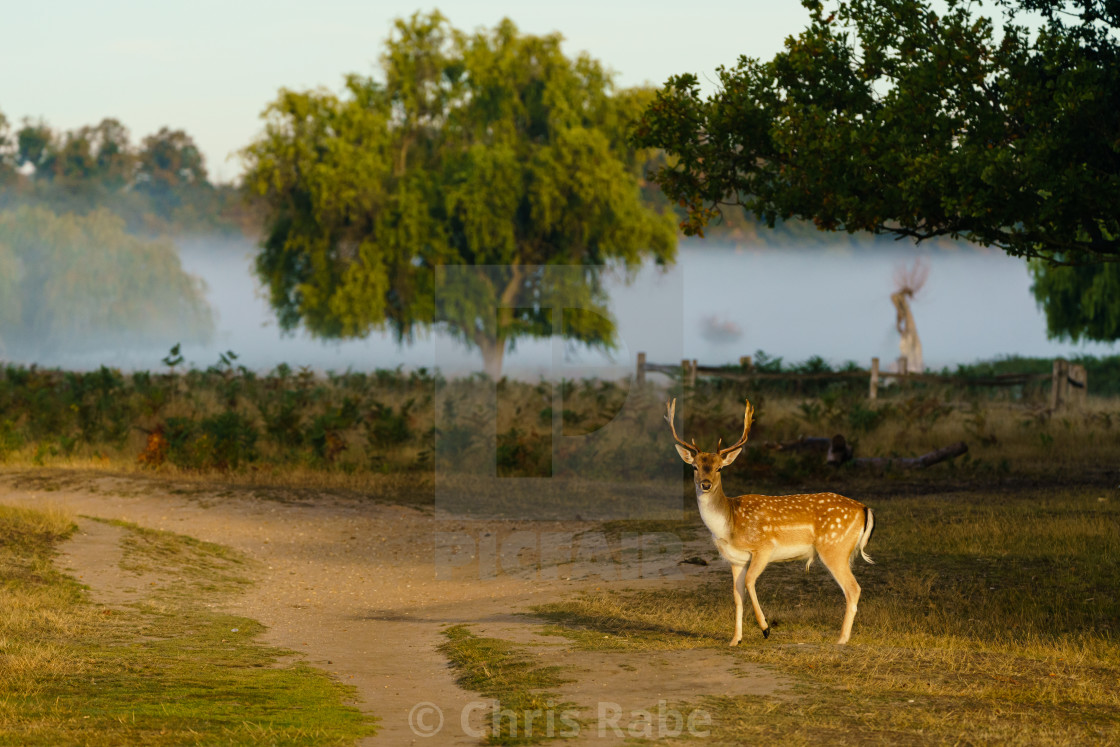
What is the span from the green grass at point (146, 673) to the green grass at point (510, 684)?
88 centimetres

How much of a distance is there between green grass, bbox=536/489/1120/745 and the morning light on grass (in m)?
0.05

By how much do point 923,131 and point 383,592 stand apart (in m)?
9.01

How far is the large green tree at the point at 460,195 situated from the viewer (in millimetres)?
40906

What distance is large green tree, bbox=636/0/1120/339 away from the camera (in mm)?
14469

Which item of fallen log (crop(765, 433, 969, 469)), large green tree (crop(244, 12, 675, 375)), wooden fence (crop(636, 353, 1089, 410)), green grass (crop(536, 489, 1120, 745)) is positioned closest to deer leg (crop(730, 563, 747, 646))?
green grass (crop(536, 489, 1120, 745))

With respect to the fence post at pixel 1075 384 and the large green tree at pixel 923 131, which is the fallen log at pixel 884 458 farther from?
the fence post at pixel 1075 384

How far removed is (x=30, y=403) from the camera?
26453 mm

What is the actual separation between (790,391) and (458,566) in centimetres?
2197

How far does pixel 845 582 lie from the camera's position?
A: 9.43 metres

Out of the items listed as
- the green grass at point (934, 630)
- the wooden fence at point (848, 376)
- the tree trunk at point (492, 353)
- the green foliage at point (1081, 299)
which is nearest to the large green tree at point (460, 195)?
the tree trunk at point (492, 353)

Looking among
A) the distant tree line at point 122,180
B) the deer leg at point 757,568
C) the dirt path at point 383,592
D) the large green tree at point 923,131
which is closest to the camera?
the dirt path at point 383,592

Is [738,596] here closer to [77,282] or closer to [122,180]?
[77,282]
